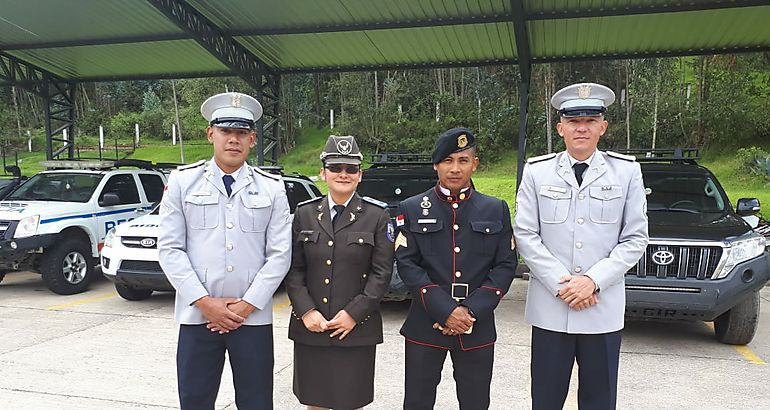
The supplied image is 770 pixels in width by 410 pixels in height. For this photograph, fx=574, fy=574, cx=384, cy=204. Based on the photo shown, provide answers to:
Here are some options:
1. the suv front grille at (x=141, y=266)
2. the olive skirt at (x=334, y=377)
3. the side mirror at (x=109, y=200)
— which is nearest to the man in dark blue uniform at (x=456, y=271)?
the olive skirt at (x=334, y=377)

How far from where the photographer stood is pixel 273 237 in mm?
2701

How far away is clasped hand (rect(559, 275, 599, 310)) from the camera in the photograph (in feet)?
8.52

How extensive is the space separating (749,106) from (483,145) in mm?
11946

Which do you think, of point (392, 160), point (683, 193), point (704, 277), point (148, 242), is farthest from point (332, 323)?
point (392, 160)

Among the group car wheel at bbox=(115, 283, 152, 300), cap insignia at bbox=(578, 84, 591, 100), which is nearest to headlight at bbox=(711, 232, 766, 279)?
cap insignia at bbox=(578, 84, 591, 100)

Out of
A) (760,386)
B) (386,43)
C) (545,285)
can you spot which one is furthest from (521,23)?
(545,285)

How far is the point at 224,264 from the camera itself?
8.66 feet

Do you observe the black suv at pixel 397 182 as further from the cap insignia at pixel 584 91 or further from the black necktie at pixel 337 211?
the cap insignia at pixel 584 91

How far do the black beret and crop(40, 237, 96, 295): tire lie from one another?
19.4 ft

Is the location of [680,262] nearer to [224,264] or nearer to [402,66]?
[224,264]

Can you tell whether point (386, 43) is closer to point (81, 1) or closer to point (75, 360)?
point (81, 1)

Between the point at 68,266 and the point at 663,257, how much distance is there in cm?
662

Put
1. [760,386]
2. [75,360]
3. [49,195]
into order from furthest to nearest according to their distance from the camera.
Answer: [49,195]
[75,360]
[760,386]

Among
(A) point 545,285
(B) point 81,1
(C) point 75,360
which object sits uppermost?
(B) point 81,1
